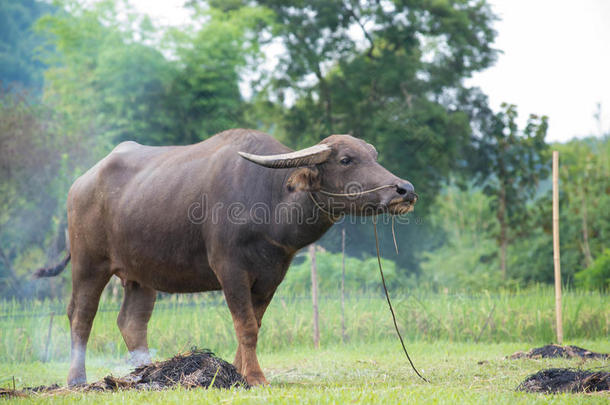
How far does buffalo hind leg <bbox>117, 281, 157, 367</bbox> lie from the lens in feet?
20.4

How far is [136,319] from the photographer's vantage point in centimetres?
629

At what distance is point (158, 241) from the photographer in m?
5.59

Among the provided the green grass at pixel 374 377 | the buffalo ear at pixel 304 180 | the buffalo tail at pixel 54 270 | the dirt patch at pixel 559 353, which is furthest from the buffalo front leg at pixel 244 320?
the dirt patch at pixel 559 353

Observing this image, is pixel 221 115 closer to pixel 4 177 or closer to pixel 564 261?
pixel 4 177

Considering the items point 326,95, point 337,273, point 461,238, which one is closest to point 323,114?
point 326,95

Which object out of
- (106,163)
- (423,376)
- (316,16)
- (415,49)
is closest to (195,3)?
(316,16)

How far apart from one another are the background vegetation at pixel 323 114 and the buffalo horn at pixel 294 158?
1105cm

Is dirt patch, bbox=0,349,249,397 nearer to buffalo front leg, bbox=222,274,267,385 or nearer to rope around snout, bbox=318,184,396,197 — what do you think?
buffalo front leg, bbox=222,274,267,385

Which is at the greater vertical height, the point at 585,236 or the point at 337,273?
the point at 585,236

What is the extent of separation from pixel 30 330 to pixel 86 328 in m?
3.82

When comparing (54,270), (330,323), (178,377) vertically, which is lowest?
(330,323)

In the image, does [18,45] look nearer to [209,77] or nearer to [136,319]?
[209,77]

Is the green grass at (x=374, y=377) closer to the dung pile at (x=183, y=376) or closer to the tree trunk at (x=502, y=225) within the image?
the dung pile at (x=183, y=376)

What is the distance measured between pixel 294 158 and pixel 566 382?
2589 mm
